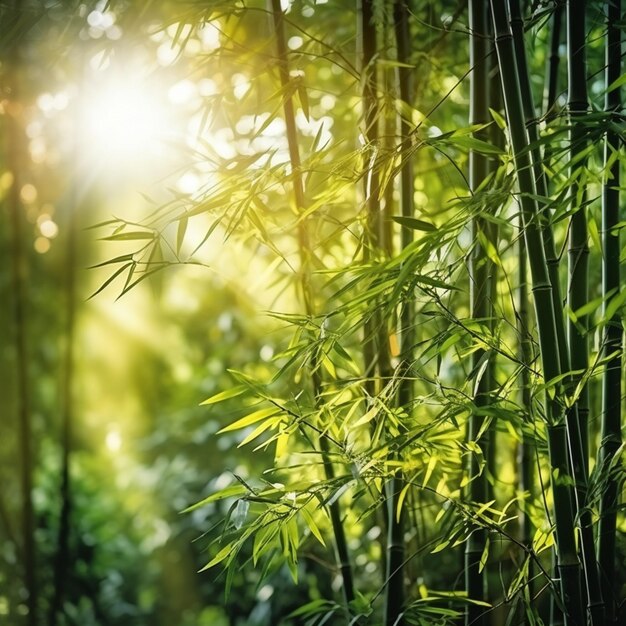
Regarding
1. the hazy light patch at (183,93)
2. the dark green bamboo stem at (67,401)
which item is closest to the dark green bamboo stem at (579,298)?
the hazy light patch at (183,93)

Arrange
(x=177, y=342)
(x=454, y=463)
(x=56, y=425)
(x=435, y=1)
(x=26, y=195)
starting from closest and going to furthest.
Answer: (x=454, y=463), (x=435, y=1), (x=26, y=195), (x=56, y=425), (x=177, y=342)

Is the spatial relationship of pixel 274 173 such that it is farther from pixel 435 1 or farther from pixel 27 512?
pixel 27 512

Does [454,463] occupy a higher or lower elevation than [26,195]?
lower

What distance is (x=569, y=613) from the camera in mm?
837

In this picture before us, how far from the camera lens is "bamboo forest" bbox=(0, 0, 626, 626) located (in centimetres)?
85

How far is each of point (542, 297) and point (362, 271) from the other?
20 centimetres

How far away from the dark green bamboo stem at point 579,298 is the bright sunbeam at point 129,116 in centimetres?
55

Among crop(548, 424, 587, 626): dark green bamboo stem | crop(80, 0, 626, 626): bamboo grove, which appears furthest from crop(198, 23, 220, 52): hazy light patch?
crop(548, 424, 587, 626): dark green bamboo stem

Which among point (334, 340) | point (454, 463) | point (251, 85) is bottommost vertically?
point (454, 463)

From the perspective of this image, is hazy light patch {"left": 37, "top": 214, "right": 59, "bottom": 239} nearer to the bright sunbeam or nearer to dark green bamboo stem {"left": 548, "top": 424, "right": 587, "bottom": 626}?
the bright sunbeam

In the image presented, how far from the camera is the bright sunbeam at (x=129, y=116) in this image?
136 centimetres

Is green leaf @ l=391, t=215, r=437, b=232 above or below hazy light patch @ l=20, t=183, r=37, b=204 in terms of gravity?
below

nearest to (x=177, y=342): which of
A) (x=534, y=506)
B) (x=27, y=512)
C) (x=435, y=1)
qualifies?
(x=27, y=512)

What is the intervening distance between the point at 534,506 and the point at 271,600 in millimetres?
1337
